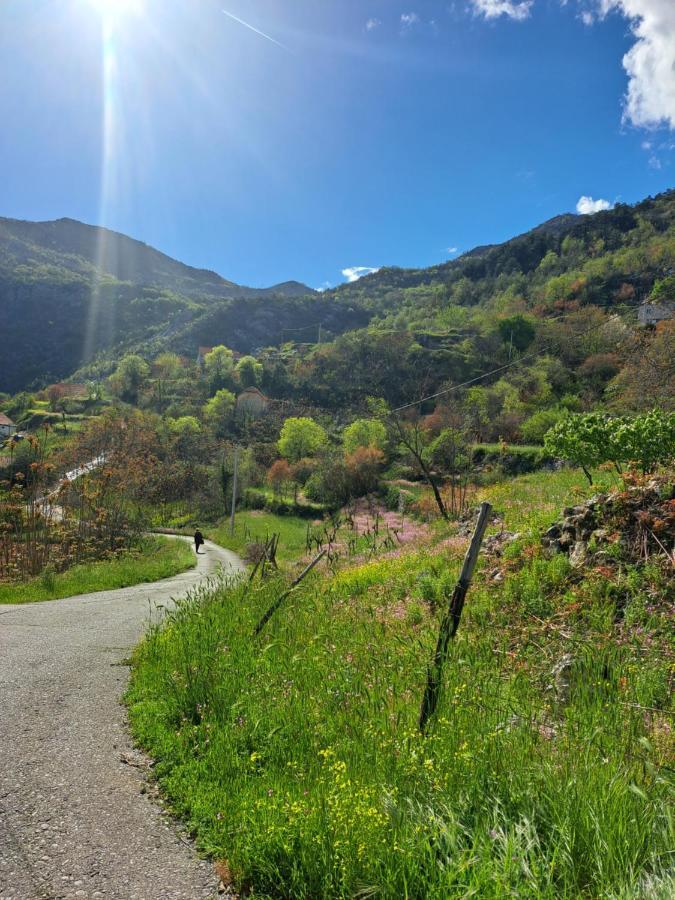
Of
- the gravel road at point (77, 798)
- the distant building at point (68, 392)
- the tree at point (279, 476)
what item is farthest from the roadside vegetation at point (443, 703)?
the distant building at point (68, 392)

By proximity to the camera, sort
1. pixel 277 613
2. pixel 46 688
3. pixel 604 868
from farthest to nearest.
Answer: pixel 277 613 → pixel 46 688 → pixel 604 868

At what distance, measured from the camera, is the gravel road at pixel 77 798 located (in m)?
2.77

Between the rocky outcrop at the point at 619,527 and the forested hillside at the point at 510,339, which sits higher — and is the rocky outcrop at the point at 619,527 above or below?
below

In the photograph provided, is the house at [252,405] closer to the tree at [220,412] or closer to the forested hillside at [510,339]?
the tree at [220,412]

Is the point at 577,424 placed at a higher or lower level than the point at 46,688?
higher

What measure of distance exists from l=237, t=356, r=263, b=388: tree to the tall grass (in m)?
109

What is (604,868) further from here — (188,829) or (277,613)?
(277,613)

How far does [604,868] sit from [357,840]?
115 centimetres

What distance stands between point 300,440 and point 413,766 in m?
63.8

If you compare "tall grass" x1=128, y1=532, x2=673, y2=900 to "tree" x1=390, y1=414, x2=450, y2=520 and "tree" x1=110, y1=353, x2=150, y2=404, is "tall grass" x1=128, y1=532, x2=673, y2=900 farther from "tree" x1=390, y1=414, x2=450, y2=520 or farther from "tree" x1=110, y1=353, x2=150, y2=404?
"tree" x1=110, y1=353, x2=150, y2=404

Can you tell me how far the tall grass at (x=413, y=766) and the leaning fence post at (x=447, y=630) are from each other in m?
0.10

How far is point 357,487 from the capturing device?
50406 millimetres

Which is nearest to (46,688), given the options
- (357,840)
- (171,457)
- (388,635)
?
(388,635)

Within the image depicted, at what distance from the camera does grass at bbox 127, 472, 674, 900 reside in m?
2.24
